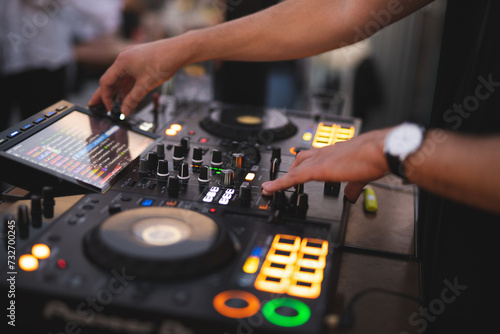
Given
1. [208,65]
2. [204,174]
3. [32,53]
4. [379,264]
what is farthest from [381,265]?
[32,53]

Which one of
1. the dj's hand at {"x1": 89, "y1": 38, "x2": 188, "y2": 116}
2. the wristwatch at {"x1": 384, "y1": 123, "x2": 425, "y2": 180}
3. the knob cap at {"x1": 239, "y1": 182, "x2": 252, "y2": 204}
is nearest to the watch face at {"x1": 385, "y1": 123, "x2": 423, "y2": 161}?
the wristwatch at {"x1": 384, "y1": 123, "x2": 425, "y2": 180}

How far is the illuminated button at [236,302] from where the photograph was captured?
707mm

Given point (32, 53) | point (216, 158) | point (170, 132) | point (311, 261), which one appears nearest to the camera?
point (311, 261)

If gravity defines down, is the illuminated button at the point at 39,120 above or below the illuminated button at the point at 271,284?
above

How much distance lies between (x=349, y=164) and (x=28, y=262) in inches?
20.6

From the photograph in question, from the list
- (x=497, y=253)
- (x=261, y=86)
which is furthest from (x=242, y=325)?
(x=261, y=86)

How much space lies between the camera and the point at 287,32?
53.1 inches

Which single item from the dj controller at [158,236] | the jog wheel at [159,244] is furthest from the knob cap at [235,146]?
the jog wheel at [159,244]

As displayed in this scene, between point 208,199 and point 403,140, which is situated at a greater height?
point 403,140

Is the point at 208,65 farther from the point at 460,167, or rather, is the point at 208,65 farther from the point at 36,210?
the point at 460,167

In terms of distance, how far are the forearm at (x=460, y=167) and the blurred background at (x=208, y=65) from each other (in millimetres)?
557

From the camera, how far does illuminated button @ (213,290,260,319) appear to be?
71 cm

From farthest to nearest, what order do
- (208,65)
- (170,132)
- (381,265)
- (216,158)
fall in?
1. (208,65)
2. (170,132)
3. (216,158)
4. (381,265)

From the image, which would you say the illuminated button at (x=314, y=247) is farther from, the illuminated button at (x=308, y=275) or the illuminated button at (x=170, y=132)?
the illuminated button at (x=170, y=132)
